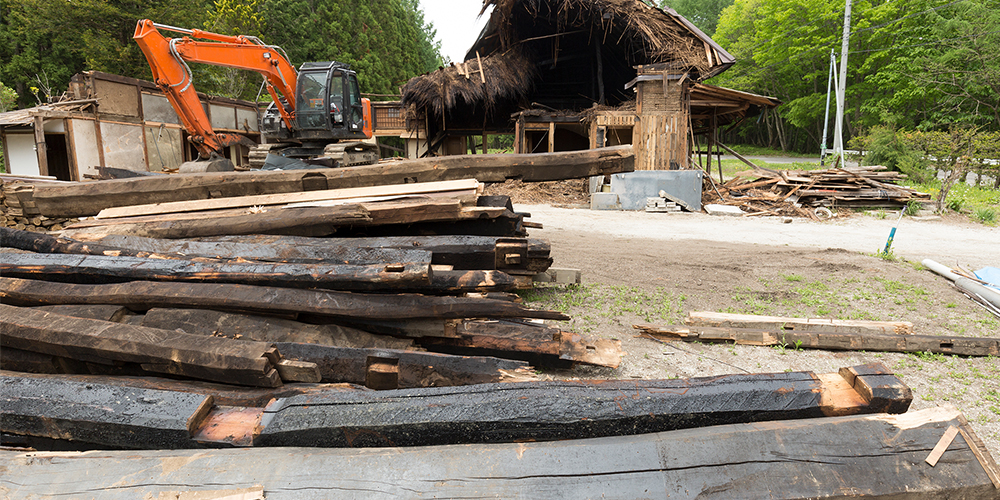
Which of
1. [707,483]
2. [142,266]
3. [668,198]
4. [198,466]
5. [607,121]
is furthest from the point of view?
[607,121]

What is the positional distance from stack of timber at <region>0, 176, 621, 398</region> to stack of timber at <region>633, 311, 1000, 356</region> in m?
1.29

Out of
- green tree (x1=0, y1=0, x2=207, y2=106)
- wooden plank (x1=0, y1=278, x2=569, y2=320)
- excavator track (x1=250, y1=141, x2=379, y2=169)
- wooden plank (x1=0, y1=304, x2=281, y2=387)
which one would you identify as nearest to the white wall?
green tree (x1=0, y1=0, x2=207, y2=106)

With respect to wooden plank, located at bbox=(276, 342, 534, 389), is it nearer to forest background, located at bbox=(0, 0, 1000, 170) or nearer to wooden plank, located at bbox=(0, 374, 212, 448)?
wooden plank, located at bbox=(0, 374, 212, 448)

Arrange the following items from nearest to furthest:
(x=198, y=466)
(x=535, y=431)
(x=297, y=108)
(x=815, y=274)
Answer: (x=198, y=466) < (x=535, y=431) < (x=815, y=274) < (x=297, y=108)

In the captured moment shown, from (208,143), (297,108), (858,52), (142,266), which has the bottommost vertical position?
(142,266)

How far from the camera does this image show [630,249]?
28.5ft

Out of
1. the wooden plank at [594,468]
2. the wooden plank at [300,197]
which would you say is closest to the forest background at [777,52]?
the wooden plank at [300,197]

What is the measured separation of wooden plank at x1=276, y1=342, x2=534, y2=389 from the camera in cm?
296

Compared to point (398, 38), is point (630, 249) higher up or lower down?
lower down

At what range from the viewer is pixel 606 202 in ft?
47.0

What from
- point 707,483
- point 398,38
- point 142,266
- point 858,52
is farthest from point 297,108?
point 858,52

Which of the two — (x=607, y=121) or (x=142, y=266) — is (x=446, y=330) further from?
(x=607, y=121)

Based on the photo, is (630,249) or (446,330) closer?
(446,330)

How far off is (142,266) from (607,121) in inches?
556
